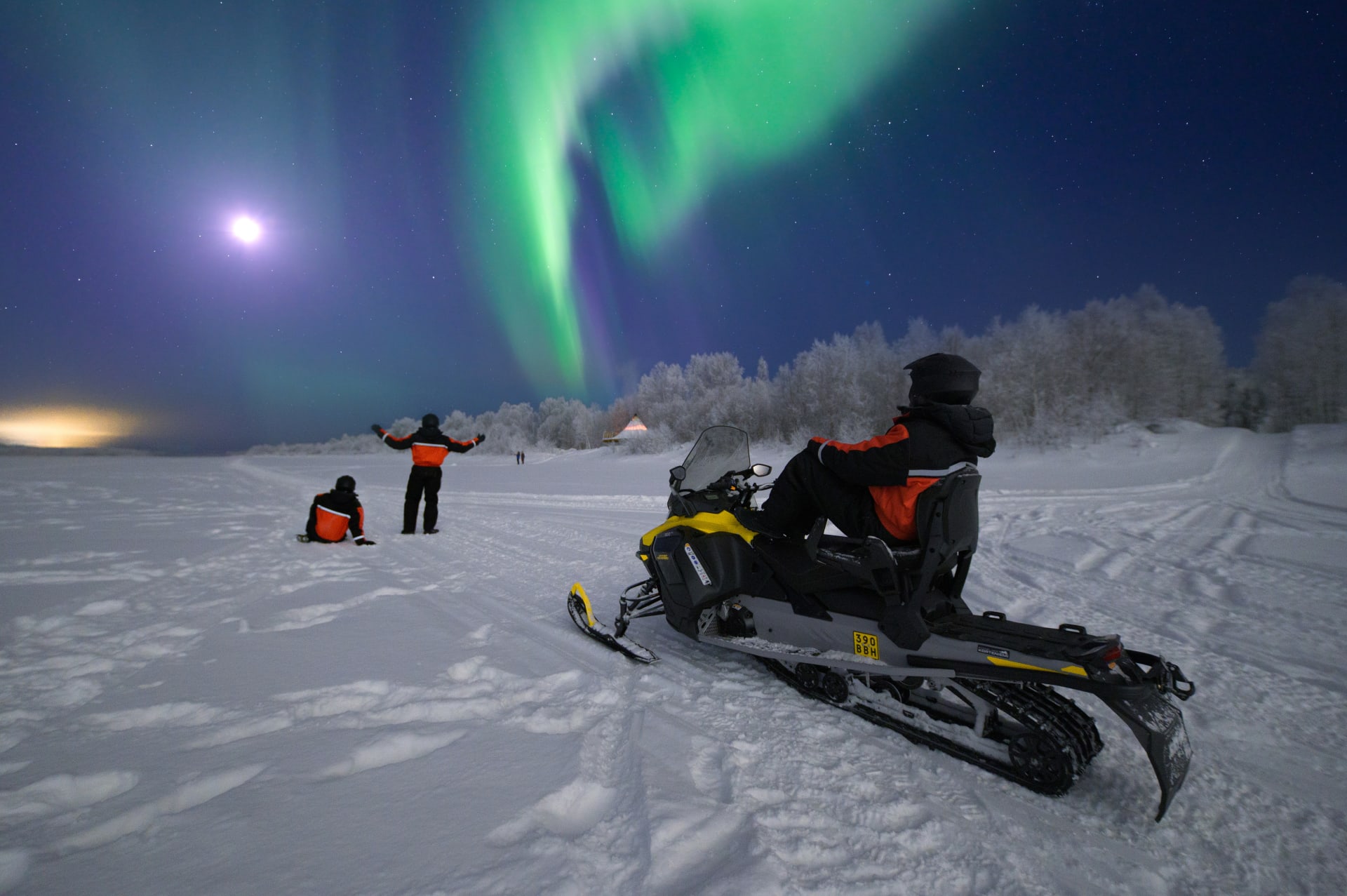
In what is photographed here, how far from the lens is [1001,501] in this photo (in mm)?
10242

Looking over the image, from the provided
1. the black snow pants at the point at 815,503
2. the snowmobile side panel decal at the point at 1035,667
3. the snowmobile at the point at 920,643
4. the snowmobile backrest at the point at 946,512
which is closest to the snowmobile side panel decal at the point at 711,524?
the snowmobile at the point at 920,643

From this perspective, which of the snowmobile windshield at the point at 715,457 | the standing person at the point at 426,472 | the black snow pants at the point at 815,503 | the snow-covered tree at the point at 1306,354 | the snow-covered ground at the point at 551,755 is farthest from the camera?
the snow-covered tree at the point at 1306,354

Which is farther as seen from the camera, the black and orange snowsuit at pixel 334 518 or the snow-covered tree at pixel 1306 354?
the snow-covered tree at pixel 1306 354

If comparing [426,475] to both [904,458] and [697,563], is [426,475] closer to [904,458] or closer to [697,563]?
[697,563]

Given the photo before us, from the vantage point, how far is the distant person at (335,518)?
21.4ft

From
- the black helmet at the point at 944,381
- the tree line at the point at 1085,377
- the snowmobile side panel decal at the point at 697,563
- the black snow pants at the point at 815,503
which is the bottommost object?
the snowmobile side panel decal at the point at 697,563

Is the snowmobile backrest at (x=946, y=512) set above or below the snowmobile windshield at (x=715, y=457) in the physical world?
below

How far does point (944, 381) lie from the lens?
7.84ft

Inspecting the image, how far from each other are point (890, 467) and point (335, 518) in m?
6.72

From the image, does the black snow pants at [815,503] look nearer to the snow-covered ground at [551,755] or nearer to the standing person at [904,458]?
the standing person at [904,458]

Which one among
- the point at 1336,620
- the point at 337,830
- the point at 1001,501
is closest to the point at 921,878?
the point at 337,830

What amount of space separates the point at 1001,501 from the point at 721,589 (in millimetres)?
9349

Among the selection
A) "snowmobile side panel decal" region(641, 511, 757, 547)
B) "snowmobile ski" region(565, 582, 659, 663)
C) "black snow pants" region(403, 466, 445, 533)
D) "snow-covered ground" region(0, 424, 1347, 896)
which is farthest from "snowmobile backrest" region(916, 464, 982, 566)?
"black snow pants" region(403, 466, 445, 533)

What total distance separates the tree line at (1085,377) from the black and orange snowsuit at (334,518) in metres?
24.7
